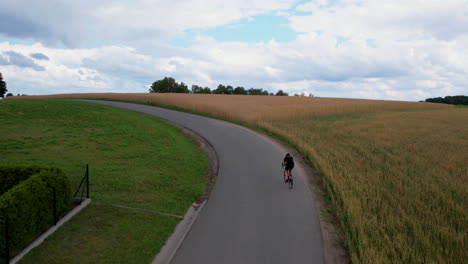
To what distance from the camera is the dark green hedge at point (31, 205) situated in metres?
7.53

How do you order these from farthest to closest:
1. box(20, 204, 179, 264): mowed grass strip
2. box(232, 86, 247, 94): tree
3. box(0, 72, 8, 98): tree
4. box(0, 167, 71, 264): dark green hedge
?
box(232, 86, 247, 94): tree < box(0, 72, 8, 98): tree < box(20, 204, 179, 264): mowed grass strip < box(0, 167, 71, 264): dark green hedge

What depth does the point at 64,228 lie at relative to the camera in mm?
9039

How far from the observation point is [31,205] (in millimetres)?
8258

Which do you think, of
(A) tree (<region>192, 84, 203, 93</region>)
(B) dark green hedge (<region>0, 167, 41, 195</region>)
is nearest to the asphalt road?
(B) dark green hedge (<region>0, 167, 41, 195</region>)

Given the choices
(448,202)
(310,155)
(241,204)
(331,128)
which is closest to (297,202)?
(241,204)

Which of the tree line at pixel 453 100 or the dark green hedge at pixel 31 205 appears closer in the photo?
the dark green hedge at pixel 31 205

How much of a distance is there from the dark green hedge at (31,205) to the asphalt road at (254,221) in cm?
382

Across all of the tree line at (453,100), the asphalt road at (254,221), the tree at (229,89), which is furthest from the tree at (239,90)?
the asphalt road at (254,221)

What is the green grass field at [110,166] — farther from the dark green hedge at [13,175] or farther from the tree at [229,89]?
the tree at [229,89]

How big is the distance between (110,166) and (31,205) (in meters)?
6.37

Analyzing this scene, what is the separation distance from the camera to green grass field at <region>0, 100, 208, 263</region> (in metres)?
8.31

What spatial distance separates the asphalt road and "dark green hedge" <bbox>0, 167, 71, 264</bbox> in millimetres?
3819

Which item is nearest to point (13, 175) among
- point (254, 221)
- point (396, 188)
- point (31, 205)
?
point (31, 205)

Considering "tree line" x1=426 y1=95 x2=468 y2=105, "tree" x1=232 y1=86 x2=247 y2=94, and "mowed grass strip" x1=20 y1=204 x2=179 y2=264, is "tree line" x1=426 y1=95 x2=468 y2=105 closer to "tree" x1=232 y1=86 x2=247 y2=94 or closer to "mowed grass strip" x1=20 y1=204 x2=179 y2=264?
"tree" x1=232 y1=86 x2=247 y2=94
